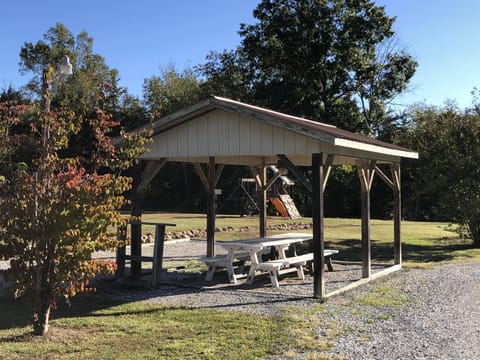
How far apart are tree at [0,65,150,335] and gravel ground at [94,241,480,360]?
2270mm

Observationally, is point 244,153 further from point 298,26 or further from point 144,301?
point 298,26

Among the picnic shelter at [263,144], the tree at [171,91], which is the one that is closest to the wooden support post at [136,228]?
the picnic shelter at [263,144]

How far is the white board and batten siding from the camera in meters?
8.27

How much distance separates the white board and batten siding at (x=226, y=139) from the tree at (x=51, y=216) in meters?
3.11

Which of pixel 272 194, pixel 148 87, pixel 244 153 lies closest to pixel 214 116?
pixel 244 153

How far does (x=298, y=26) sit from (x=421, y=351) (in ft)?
67.0

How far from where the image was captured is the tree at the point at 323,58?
77.8 ft

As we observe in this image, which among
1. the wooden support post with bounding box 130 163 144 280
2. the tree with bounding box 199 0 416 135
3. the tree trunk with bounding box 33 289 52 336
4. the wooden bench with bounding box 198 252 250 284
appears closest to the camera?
the tree trunk with bounding box 33 289 52 336

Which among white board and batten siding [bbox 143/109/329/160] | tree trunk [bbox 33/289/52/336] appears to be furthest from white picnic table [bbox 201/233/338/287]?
tree trunk [bbox 33/289/52/336]

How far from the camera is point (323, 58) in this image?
23.9 metres

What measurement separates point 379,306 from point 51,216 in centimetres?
456

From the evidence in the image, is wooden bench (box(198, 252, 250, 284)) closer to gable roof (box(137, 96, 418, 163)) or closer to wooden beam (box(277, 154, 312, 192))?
gable roof (box(137, 96, 418, 163))

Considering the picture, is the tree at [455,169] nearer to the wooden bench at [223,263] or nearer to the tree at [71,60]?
the wooden bench at [223,263]

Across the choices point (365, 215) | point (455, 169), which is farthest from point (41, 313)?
point (455, 169)
